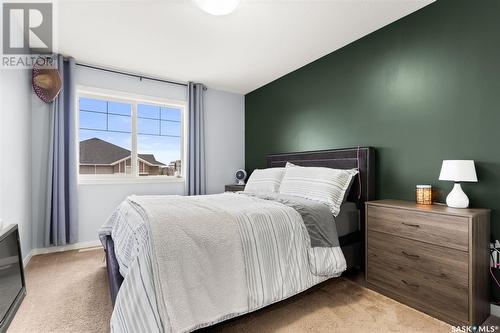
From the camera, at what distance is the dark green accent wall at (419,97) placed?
6.07ft

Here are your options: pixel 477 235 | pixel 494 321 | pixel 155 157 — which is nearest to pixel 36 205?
pixel 155 157

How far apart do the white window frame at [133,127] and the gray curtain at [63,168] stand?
16 centimetres

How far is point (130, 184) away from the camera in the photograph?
3701mm

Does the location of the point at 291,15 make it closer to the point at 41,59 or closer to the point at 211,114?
the point at 211,114

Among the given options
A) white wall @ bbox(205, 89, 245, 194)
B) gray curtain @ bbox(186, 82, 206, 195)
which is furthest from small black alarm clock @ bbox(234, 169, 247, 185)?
gray curtain @ bbox(186, 82, 206, 195)

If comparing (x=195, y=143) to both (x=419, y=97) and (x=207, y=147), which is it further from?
(x=419, y=97)

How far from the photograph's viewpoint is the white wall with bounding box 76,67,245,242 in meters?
3.39

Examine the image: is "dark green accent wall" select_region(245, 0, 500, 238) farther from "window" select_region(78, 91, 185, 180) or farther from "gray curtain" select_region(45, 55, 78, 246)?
"gray curtain" select_region(45, 55, 78, 246)

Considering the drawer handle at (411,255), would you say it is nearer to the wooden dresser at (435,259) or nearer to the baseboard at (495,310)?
the wooden dresser at (435,259)

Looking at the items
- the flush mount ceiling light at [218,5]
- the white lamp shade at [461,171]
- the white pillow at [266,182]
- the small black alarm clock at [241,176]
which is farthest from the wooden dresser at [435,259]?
the small black alarm clock at [241,176]

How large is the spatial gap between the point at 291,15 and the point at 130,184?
306 centimetres

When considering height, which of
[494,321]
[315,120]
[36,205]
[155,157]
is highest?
[315,120]

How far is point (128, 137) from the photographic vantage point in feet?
12.5

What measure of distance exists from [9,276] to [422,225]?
2.37 metres
